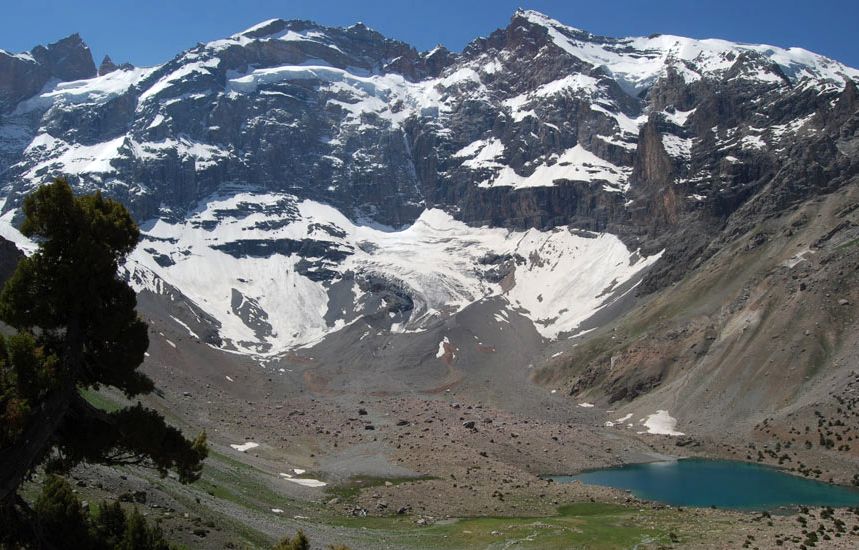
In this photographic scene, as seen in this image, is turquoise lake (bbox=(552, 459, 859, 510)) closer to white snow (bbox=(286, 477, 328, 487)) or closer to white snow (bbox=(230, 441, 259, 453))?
white snow (bbox=(286, 477, 328, 487))

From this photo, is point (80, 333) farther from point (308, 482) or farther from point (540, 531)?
point (308, 482)

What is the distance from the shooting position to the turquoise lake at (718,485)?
79125 mm

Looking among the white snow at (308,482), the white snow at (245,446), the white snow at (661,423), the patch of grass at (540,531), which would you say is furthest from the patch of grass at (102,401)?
the white snow at (661,423)

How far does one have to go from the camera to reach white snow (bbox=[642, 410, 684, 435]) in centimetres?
12806

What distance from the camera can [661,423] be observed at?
132125 mm

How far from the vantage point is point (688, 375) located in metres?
144

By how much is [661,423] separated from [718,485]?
136 feet

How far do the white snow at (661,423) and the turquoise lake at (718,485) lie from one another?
1749 centimetres

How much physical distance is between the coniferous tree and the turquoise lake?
216 ft

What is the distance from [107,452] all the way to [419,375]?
177 meters

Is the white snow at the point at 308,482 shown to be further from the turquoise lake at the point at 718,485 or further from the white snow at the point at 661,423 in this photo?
the white snow at the point at 661,423

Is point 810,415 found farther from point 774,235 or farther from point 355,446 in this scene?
point 774,235

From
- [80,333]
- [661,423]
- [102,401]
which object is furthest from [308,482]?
[661,423]

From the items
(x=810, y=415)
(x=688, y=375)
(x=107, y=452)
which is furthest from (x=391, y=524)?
(x=688, y=375)
